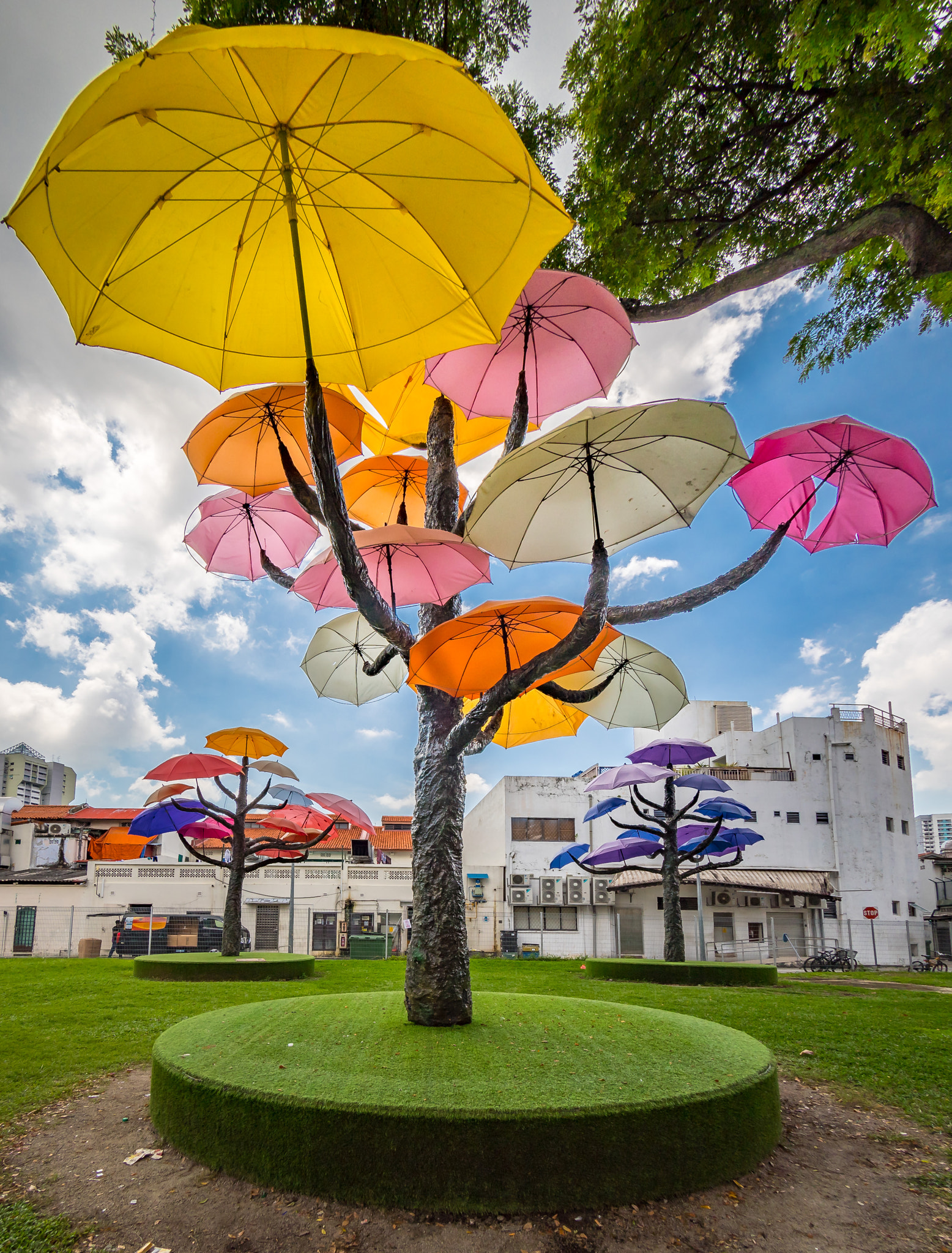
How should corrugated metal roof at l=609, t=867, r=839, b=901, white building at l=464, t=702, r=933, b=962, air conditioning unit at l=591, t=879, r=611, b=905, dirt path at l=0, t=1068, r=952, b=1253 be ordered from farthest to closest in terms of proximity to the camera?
1. air conditioning unit at l=591, t=879, r=611, b=905
2. white building at l=464, t=702, r=933, b=962
3. corrugated metal roof at l=609, t=867, r=839, b=901
4. dirt path at l=0, t=1068, r=952, b=1253

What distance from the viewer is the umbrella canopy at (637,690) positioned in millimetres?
10023

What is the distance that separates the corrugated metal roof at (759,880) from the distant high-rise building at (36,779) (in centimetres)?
4591

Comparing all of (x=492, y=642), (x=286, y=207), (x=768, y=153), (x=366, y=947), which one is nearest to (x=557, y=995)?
(x=492, y=642)

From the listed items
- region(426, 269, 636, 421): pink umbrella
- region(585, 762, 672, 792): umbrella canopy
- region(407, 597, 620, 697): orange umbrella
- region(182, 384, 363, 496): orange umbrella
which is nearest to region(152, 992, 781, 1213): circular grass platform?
region(407, 597, 620, 697): orange umbrella

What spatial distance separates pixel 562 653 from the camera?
19.7ft

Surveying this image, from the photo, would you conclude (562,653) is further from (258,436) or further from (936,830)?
(936,830)

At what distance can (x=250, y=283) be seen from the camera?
460cm

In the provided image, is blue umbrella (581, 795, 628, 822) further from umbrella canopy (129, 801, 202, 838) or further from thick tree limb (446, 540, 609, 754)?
thick tree limb (446, 540, 609, 754)

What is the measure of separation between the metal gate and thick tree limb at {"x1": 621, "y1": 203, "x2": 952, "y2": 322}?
2864cm

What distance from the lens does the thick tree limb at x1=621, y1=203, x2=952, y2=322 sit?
7.53 m

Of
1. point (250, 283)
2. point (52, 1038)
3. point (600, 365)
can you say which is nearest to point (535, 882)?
point (52, 1038)

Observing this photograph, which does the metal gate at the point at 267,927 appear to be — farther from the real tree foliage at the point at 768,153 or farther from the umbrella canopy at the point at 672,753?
the real tree foliage at the point at 768,153

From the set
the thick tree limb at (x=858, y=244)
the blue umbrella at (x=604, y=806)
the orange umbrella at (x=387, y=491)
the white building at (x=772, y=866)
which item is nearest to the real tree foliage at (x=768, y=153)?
the thick tree limb at (x=858, y=244)

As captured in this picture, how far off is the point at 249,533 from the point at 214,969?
28.1 ft
